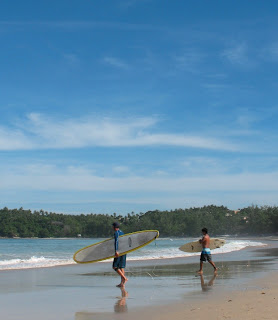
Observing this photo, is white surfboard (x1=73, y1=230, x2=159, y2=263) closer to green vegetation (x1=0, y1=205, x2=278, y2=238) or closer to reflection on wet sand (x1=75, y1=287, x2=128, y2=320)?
reflection on wet sand (x1=75, y1=287, x2=128, y2=320)

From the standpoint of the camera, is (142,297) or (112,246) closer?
(142,297)

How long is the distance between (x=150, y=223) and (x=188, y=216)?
14.6 metres

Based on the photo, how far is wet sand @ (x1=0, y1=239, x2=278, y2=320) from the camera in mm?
6855

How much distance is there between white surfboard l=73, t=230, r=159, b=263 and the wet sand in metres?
0.62

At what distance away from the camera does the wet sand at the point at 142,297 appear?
686 centimetres

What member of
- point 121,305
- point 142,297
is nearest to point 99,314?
point 121,305

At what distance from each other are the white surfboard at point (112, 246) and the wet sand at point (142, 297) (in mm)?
616

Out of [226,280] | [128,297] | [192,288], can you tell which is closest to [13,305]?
[128,297]

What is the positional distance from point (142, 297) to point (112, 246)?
137 inches

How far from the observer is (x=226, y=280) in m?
10.9

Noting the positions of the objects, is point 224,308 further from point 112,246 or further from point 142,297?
point 112,246

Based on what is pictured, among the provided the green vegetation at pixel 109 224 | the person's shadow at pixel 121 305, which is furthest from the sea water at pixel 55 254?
the green vegetation at pixel 109 224

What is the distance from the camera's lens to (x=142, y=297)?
8.55 metres

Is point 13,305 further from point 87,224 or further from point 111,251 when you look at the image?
point 87,224
